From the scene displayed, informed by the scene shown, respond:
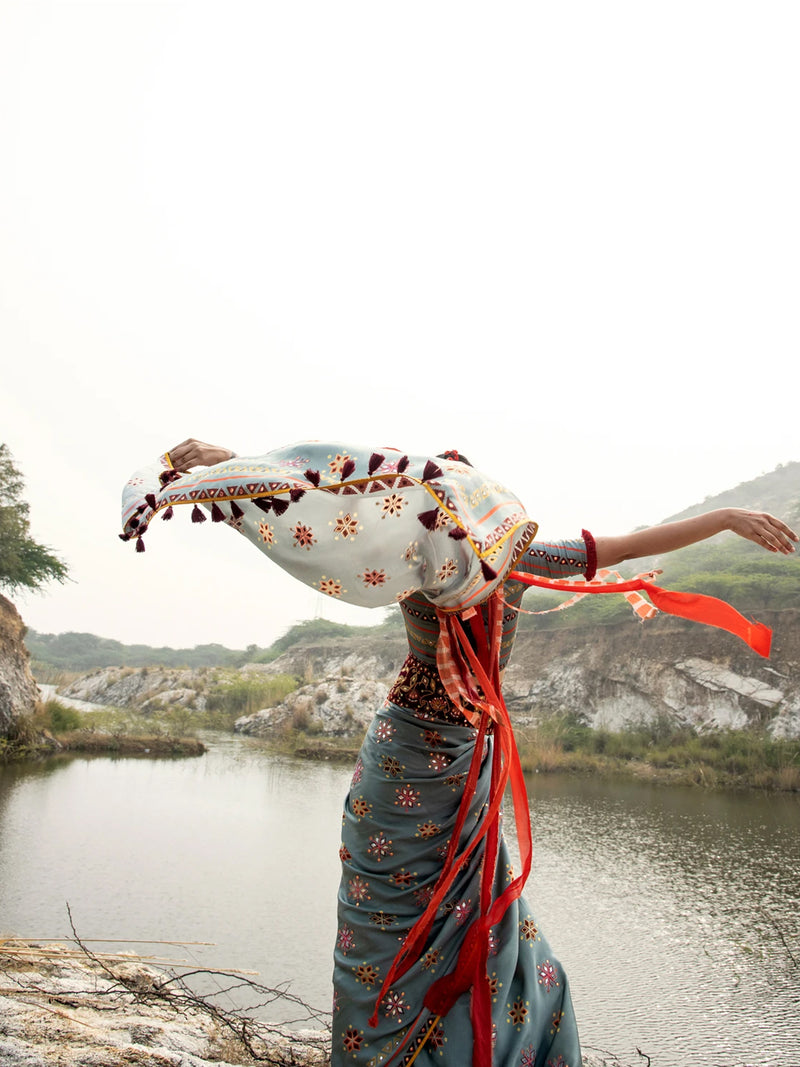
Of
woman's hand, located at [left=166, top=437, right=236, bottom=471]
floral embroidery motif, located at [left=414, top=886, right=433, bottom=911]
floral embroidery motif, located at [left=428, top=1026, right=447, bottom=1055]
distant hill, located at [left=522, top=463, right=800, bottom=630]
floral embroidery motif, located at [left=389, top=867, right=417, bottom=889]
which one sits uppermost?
distant hill, located at [left=522, top=463, right=800, bottom=630]

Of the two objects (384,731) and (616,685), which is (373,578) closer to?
(384,731)

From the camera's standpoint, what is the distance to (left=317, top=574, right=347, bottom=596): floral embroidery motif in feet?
4.52

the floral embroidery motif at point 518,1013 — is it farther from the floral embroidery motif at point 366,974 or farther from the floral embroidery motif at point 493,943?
the floral embroidery motif at point 366,974

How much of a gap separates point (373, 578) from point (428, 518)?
152 mm

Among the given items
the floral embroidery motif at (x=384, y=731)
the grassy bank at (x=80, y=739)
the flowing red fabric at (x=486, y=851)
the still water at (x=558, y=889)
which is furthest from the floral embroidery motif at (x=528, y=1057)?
the grassy bank at (x=80, y=739)

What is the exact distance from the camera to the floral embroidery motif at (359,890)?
1695 mm

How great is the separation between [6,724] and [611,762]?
21.1 ft

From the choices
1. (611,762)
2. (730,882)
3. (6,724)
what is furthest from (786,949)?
Answer: (6,724)

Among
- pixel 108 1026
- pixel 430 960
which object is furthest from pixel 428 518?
pixel 108 1026

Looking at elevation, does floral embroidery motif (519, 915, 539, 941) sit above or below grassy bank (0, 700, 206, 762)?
above

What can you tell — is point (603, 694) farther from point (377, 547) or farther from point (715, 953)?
point (377, 547)

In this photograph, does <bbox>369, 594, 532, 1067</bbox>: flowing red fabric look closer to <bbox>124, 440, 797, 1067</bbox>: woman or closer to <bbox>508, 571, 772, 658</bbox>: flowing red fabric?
<bbox>124, 440, 797, 1067</bbox>: woman

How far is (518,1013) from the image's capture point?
1612mm

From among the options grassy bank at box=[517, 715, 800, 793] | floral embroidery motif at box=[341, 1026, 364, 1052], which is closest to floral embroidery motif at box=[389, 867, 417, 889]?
floral embroidery motif at box=[341, 1026, 364, 1052]
